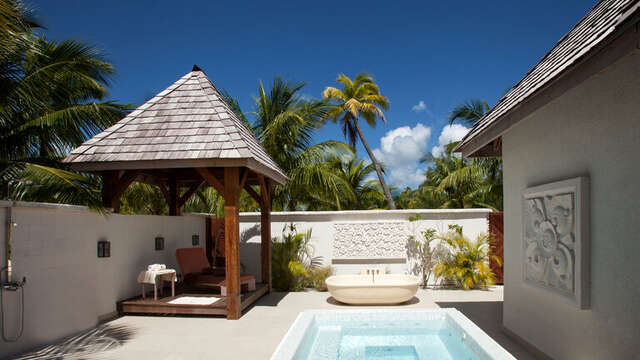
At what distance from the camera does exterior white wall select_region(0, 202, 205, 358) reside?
16.5 ft

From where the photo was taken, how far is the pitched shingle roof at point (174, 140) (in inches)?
264

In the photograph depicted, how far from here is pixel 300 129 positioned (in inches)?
503

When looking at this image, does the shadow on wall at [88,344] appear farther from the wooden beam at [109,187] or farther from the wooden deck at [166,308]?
the wooden beam at [109,187]

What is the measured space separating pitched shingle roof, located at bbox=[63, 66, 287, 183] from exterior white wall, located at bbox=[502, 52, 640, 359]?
14.2 ft

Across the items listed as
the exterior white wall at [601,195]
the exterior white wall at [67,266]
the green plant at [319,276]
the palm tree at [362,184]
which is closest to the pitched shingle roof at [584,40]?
the exterior white wall at [601,195]

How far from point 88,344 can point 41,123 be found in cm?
348

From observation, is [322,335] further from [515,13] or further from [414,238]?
[515,13]

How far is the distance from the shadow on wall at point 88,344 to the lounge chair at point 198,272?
6.49 ft

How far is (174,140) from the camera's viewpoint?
711 centimetres

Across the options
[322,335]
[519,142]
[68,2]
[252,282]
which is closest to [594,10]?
[519,142]

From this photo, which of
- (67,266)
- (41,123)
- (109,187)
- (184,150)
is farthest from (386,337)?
(41,123)

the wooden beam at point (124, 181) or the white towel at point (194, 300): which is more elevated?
the wooden beam at point (124, 181)

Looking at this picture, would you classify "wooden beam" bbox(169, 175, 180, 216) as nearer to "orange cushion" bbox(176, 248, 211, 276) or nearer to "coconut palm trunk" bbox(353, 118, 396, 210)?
"orange cushion" bbox(176, 248, 211, 276)

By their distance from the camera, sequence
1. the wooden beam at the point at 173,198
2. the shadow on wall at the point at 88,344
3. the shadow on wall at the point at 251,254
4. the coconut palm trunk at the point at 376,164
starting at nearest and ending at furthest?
the shadow on wall at the point at 88,344, the wooden beam at the point at 173,198, the shadow on wall at the point at 251,254, the coconut palm trunk at the point at 376,164
